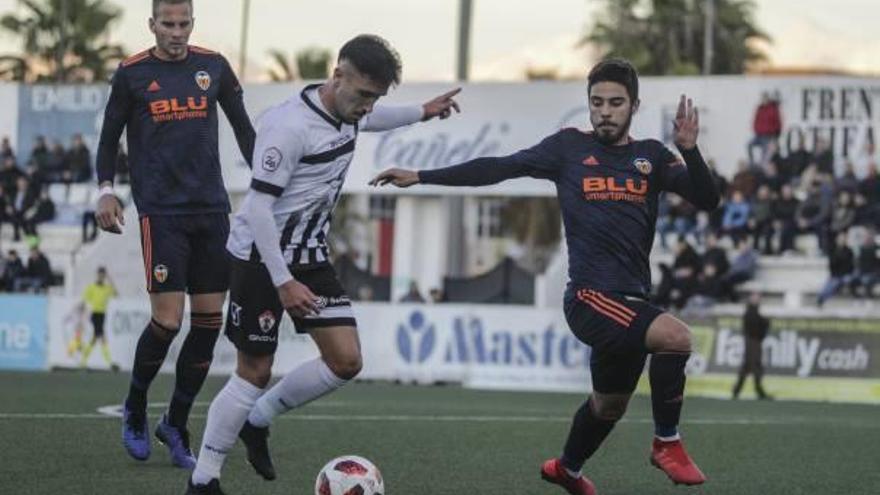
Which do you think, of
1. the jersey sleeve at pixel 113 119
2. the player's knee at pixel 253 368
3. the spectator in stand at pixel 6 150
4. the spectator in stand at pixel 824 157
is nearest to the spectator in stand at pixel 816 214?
the spectator in stand at pixel 824 157

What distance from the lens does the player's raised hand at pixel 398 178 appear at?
797 centimetres

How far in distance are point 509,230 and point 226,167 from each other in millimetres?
46308

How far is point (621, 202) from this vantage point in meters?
8.21

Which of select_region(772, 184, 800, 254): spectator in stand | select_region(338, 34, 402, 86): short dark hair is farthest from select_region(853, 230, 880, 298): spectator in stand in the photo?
select_region(338, 34, 402, 86): short dark hair

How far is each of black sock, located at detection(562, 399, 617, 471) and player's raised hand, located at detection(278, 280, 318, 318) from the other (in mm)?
1720

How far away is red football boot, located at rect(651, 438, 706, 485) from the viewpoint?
25.9 ft

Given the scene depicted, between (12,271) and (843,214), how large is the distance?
46.7ft

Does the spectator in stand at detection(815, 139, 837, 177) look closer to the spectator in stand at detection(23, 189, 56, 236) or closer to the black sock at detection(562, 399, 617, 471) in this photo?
the spectator in stand at detection(23, 189, 56, 236)

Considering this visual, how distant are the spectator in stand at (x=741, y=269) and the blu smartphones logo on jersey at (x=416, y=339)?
4516 mm

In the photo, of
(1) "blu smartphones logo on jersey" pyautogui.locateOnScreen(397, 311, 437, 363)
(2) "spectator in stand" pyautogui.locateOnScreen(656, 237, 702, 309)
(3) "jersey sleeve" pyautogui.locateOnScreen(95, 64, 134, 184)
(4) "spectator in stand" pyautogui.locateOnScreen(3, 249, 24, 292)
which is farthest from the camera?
(4) "spectator in stand" pyautogui.locateOnScreen(3, 249, 24, 292)

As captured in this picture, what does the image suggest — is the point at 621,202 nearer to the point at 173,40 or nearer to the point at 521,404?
the point at 173,40

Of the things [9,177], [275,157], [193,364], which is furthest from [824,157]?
[275,157]

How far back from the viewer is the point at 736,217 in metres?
28.7

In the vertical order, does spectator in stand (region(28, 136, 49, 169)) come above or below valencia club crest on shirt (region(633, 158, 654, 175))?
below
